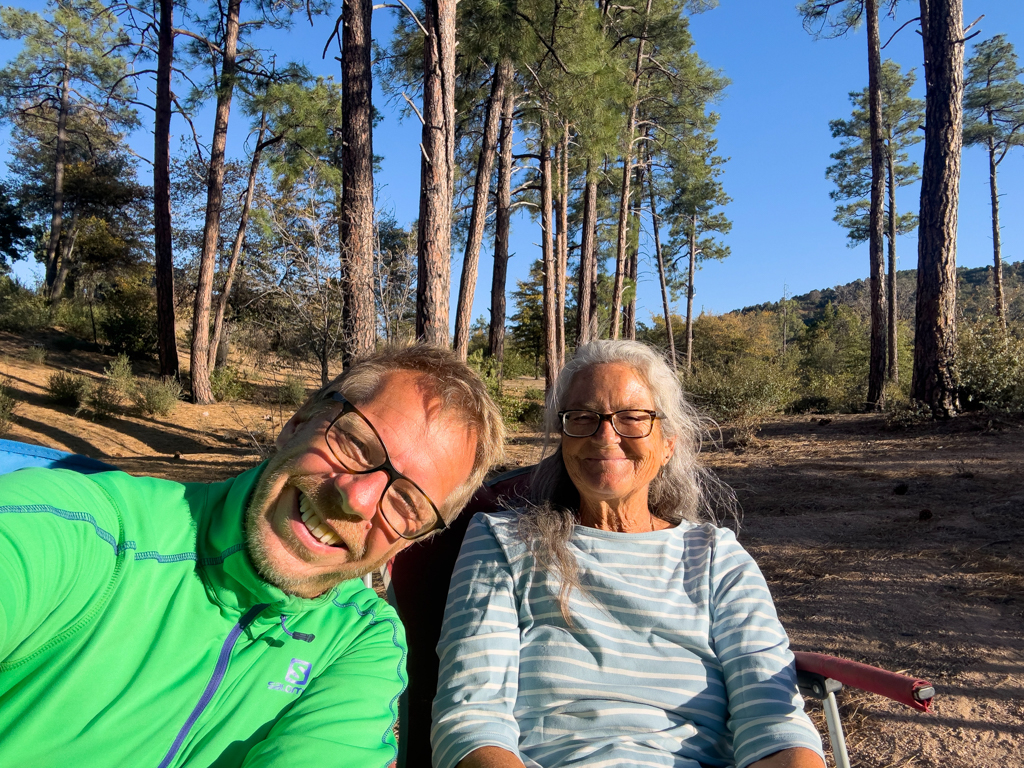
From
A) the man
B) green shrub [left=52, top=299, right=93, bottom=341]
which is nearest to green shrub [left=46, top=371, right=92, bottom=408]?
green shrub [left=52, top=299, right=93, bottom=341]

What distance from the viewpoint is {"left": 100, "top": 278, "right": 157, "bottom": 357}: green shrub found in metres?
15.2

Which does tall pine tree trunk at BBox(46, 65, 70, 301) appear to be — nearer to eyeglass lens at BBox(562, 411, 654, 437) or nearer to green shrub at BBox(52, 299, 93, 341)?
green shrub at BBox(52, 299, 93, 341)

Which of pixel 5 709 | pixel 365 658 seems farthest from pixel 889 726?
pixel 5 709

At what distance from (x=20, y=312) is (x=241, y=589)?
18.5m

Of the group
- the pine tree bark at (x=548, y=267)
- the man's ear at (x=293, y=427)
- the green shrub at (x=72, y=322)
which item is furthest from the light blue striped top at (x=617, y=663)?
the green shrub at (x=72, y=322)

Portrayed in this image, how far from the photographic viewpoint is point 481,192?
11.2 metres

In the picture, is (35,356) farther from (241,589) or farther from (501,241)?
(241,589)

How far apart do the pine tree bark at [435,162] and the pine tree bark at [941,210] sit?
614 cm

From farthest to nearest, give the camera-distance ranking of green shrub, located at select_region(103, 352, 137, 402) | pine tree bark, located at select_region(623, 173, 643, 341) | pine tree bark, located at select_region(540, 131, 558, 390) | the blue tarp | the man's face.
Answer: pine tree bark, located at select_region(623, 173, 643, 341), pine tree bark, located at select_region(540, 131, 558, 390), green shrub, located at select_region(103, 352, 137, 402), the man's face, the blue tarp

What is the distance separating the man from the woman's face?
55 cm

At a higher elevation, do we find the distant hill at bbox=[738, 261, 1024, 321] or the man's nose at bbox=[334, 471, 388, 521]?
the distant hill at bbox=[738, 261, 1024, 321]

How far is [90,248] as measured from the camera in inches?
778

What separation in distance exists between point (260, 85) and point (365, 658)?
12109mm

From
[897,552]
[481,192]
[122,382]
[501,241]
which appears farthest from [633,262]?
[897,552]
